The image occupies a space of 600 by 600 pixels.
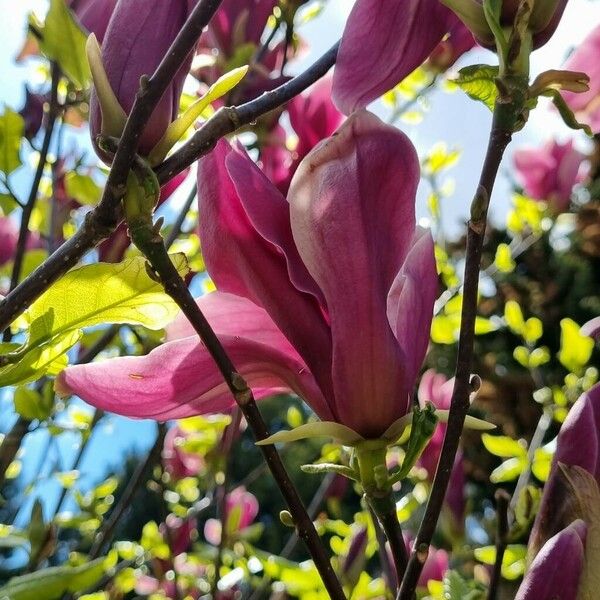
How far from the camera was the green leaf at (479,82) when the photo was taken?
1.60 feet

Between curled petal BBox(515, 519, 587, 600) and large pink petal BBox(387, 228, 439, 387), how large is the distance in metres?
0.12

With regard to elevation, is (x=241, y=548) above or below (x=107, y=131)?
below

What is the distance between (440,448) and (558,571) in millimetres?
531

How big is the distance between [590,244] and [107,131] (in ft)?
23.6

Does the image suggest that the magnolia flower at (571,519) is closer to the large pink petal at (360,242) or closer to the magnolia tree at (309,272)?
the magnolia tree at (309,272)

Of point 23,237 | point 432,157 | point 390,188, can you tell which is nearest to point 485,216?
point 390,188

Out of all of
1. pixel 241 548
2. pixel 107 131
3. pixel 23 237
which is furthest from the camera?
pixel 241 548

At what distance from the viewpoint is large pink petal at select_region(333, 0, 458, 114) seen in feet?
1.56

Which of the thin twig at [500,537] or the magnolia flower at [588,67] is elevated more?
the magnolia flower at [588,67]

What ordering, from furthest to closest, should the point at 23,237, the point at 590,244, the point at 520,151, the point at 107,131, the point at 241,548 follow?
the point at 590,244 → the point at 520,151 → the point at 241,548 → the point at 23,237 → the point at 107,131

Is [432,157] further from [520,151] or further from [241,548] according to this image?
[241,548]

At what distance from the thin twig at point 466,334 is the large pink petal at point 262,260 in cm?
10

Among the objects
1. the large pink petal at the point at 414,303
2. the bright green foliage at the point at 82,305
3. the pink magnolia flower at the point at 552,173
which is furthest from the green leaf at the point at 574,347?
the bright green foliage at the point at 82,305

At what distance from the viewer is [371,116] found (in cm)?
47
